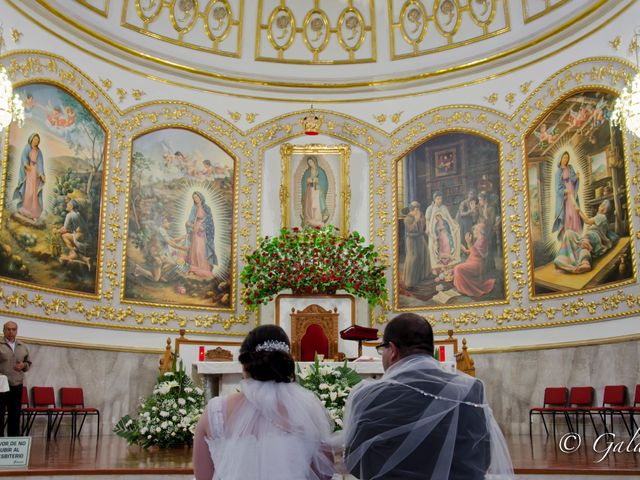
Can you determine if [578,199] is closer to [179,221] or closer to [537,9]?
[537,9]

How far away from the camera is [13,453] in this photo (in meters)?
6.80

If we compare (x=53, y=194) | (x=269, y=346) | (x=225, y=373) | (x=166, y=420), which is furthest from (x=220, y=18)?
(x=269, y=346)

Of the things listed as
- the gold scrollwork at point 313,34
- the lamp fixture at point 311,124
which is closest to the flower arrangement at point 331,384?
the lamp fixture at point 311,124

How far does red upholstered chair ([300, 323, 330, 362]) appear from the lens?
13.8 meters

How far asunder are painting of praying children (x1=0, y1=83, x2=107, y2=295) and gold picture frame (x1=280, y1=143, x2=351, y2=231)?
3.99m

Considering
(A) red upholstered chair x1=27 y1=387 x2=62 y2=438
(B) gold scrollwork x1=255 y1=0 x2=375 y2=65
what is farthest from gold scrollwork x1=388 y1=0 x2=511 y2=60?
(A) red upholstered chair x1=27 y1=387 x2=62 y2=438

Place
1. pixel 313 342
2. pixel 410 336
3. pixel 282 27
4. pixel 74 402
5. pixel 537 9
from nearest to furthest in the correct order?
1. pixel 410 336
2. pixel 74 402
3. pixel 313 342
4. pixel 537 9
5. pixel 282 27

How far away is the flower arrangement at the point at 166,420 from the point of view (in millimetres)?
9422

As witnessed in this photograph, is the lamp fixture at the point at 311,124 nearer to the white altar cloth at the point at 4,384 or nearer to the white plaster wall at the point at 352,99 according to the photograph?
the white plaster wall at the point at 352,99

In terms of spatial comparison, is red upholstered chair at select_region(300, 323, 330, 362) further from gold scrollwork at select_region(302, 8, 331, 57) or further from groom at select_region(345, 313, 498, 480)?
groom at select_region(345, 313, 498, 480)

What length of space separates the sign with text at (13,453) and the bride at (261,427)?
12.9 ft

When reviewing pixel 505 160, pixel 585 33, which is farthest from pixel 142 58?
pixel 585 33

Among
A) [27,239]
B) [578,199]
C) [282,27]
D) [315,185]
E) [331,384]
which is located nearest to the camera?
[331,384]

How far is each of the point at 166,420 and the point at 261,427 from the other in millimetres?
6340
